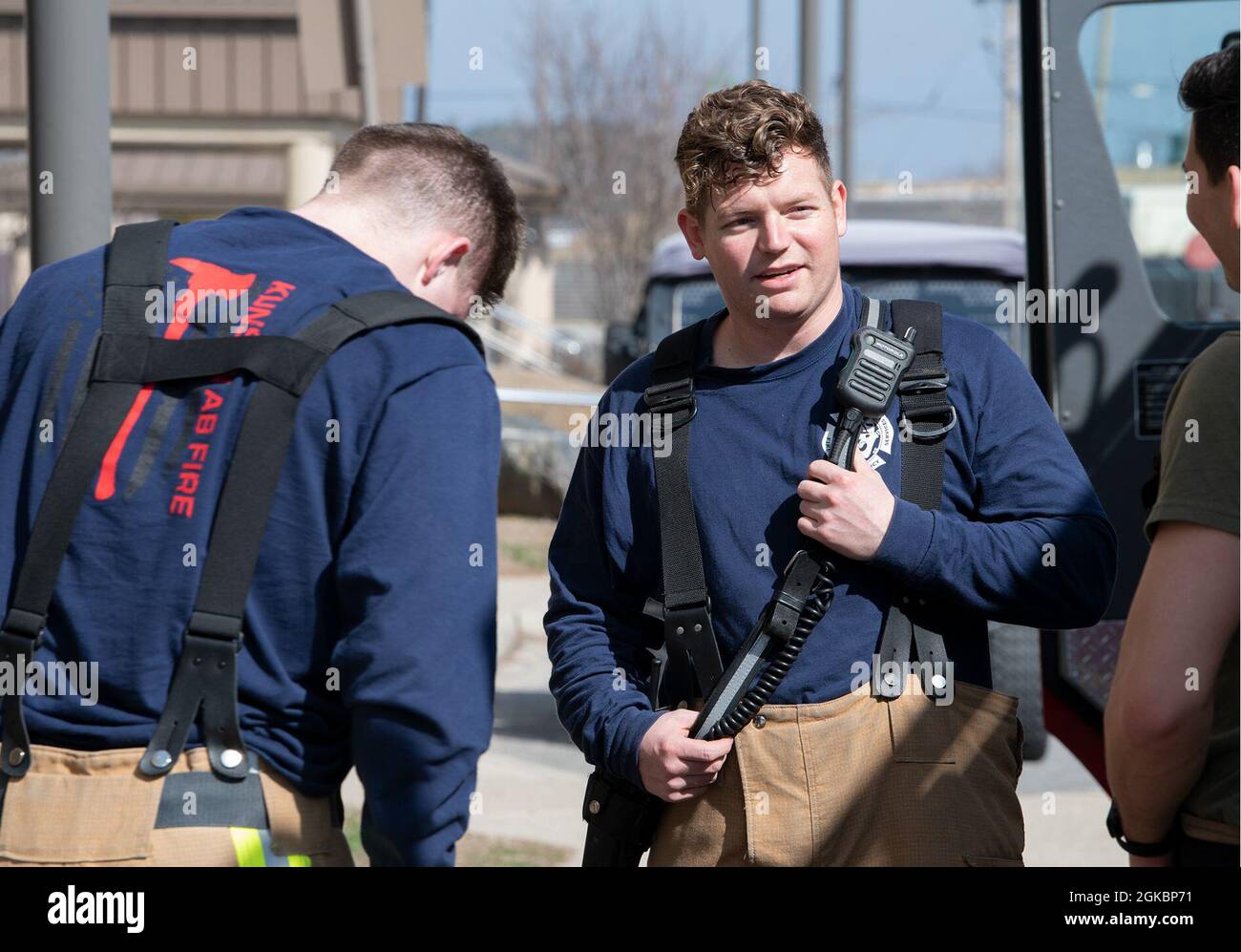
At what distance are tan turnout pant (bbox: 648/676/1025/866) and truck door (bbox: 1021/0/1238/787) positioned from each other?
202cm

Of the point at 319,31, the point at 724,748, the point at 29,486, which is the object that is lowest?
the point at 724,748

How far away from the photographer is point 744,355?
2699 millimetres

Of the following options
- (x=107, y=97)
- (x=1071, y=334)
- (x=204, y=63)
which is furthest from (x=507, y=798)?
(x=204, y=63)

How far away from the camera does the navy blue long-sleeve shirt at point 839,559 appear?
249 cm

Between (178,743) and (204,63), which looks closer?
(178,743)

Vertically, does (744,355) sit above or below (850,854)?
above

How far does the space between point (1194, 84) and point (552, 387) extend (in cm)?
1770

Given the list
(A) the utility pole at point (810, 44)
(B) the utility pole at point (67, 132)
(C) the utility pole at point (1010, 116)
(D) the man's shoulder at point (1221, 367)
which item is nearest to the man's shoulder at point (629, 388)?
(D) the man's shoulder at point (1221, 367)

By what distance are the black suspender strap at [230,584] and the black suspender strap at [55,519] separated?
0.20 m

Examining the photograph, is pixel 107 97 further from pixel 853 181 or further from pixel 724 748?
pixel 853 181

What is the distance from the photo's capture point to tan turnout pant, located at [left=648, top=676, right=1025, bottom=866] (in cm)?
246

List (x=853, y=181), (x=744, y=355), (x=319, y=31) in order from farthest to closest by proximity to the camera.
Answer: (x=853, y=181)
(x=319, y=31)
(x=744, y=355)

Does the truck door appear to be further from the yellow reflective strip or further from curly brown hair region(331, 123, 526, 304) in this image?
the yellow reflective strip

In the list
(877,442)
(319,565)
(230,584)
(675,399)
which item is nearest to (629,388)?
(675,399)
